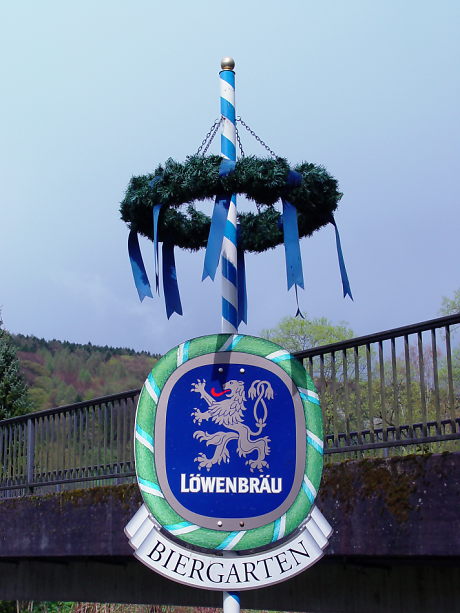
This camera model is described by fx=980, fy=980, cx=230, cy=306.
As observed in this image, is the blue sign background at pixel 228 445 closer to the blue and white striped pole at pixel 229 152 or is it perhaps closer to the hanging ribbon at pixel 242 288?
the blue and white striped pole at pixel 229 152

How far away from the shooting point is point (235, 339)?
4.63m

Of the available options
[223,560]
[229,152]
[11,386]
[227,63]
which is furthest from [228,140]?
[11,386]

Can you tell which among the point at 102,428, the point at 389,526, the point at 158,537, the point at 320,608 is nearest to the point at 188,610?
the point at 102,428

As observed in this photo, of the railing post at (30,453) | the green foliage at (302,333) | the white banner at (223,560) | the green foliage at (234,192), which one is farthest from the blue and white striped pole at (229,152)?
the green foliage at (302,333)

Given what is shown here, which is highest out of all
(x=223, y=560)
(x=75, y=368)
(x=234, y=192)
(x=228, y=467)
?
(x=75, y=368)

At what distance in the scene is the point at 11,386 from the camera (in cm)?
3322

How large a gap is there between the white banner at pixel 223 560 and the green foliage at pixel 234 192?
2.56 m

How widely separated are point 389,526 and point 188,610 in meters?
18.1

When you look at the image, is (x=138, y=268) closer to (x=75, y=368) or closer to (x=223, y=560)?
(x=223, y=560)

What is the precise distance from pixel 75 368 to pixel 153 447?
340 ft

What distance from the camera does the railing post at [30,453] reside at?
482 inches

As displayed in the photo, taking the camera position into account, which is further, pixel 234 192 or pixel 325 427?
pixel 325 427

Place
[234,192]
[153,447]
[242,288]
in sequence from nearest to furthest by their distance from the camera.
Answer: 1. [153,447]
2. [234,192]
3. [242,288]

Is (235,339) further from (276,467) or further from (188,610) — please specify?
(188,610)
